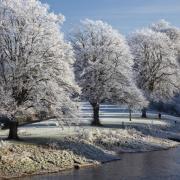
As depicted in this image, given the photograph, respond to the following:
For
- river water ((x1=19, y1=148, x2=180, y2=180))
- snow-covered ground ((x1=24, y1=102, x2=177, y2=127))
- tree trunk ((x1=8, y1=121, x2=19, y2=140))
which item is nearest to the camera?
river water ((x1=19, y1=148, x2=180, y2=180))

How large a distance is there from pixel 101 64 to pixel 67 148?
2127cm

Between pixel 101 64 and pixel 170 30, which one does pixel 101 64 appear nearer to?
pixel 101 64

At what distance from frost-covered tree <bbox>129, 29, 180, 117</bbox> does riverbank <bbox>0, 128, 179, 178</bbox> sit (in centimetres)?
2638

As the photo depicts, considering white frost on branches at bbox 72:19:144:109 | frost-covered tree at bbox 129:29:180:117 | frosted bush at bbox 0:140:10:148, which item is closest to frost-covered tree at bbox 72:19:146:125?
white frost on branches at bbox 72:19:144:109

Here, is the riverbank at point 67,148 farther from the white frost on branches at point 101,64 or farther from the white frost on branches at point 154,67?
the white frost on branches at point 154,67

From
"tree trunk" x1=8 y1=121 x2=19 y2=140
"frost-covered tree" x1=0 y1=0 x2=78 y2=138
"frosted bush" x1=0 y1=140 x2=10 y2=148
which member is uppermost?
"frost-covered tree" x1=0 y1=0 x2=78 y2=138

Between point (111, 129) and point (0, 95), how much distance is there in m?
20.6

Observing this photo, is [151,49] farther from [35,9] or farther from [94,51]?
[35,9]

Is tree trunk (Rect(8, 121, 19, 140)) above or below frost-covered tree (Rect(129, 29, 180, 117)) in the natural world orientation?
below

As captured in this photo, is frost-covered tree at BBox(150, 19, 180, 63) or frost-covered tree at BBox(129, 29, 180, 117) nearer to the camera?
frost-covered tree at BBox(129, 29, 180, 117)

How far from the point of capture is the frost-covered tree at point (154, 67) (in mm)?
89188

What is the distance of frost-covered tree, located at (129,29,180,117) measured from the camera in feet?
293

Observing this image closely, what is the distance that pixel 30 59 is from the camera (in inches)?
1838

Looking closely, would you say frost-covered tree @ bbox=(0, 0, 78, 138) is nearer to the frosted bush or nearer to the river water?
the frosted bush
